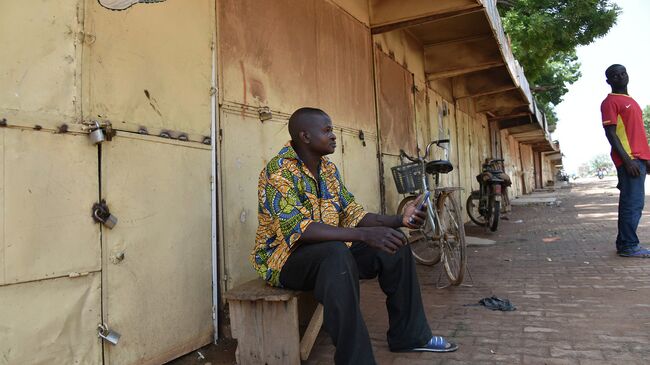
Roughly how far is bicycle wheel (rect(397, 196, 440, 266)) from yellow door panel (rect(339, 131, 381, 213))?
0.57 metres

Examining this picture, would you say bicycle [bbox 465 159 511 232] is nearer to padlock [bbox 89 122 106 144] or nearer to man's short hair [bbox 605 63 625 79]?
man's short hair [bbox 605 63 625 79]

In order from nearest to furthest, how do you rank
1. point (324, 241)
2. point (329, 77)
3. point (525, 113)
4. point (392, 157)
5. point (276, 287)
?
1. point (324, 241)
2. point (276, 287)
3. point (329, 77)
4. point (392, 157)
5. point (525, 113)

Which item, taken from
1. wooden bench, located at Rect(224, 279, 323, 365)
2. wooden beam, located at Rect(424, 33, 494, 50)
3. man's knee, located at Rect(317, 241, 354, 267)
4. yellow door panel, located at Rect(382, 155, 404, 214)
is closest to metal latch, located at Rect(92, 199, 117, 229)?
wooden bench, located at Rect(224, 279, 323, 365)

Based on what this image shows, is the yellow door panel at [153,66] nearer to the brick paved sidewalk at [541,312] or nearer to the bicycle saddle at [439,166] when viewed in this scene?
the brick paved sidewalk at [541,312]

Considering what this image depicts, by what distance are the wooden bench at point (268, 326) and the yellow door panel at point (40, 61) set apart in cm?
135

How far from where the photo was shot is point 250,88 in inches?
144

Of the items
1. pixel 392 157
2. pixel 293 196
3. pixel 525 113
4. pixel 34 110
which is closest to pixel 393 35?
pixel 392 157

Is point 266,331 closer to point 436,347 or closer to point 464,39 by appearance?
point 436,347

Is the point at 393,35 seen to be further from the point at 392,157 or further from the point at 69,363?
the point at 69,363

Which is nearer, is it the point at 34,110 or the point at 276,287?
the point at 34,110

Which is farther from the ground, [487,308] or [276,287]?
[276,287]

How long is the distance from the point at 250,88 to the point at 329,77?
1.62m

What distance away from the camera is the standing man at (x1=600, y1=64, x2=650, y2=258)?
4.97 meters

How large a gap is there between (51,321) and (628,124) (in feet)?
18.5
